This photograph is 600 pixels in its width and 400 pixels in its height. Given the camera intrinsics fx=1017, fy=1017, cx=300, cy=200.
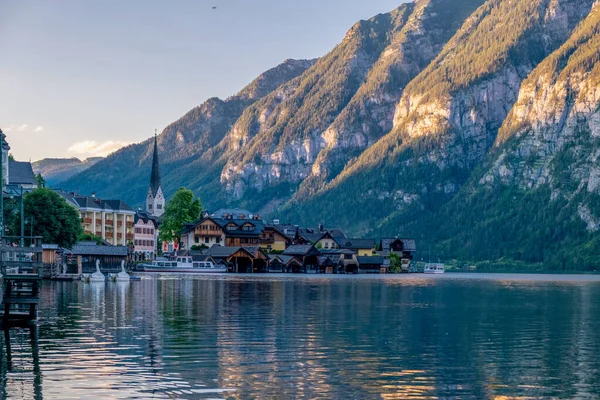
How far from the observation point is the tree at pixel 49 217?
13950 centimetres

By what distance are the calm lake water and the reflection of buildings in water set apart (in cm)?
6

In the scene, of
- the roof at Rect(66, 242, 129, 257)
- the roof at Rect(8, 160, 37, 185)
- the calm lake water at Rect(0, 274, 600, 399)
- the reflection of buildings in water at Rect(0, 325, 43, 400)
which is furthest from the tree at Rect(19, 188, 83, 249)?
the reflection of buildings in water at Rect(0, 325, 43, 400)

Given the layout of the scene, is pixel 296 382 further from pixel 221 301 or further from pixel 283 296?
pixel 283 296

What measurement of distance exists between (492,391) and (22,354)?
22699mm

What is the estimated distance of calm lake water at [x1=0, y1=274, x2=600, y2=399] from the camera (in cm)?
4031

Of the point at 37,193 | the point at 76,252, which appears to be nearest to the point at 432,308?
the point at 37,193

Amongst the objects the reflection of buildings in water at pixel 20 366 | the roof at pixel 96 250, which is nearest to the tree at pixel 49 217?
the roof at pixel 96 250

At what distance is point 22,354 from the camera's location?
49.0m

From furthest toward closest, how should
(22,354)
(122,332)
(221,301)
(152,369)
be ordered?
(221,301), (122,332), (22,354), (152,369)

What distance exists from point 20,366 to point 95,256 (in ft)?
428

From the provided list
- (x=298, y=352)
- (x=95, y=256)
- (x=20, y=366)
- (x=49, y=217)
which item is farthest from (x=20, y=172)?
(x=20, y=366)

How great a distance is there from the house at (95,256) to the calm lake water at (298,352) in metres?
82.2

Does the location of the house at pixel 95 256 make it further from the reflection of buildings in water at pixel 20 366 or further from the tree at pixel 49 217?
the reflection of buildings in water at pixel 20 366

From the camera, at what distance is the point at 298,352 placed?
51469 millimetres
